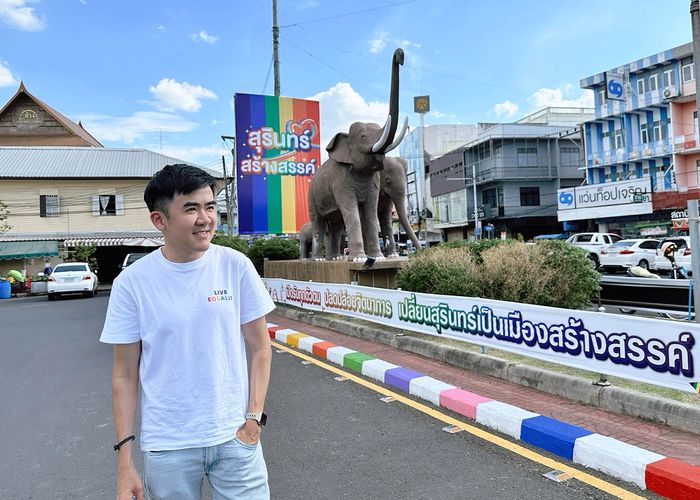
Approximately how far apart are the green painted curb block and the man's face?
433 centimetres

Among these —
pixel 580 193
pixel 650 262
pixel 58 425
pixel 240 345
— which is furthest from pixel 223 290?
pixel 580 193

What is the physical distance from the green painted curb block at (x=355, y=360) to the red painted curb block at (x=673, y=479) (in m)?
3.36

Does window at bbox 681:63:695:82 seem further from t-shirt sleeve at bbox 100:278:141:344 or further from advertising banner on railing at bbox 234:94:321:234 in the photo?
t-shirt sleeve at bbox 100:278:141:344

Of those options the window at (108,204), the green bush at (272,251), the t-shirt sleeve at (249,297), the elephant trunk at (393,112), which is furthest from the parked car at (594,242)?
the window at (108,204)

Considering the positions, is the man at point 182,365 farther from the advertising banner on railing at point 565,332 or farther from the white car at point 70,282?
the white car at point 70,282

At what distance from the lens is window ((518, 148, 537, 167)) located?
40.0 metres

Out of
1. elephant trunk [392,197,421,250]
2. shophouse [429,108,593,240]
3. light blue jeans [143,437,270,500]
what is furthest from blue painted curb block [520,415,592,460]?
shophouse [429,108,593,240]

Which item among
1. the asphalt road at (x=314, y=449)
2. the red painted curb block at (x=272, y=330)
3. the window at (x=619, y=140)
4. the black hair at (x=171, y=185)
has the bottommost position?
the asphalt road at (x=314, y=449)

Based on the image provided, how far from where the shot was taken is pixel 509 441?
12.2ft

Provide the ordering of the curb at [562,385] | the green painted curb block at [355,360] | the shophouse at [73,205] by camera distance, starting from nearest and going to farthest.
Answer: the curb at [562,385] < the green painted curb block at [355,360] < the shophouse at [73,205]

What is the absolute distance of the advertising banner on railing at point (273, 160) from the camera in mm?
15992

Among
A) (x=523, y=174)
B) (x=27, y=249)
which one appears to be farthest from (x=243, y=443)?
(x=523, y=174)

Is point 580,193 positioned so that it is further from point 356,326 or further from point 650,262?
point 356,326

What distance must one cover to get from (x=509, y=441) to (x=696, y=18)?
359 inches
